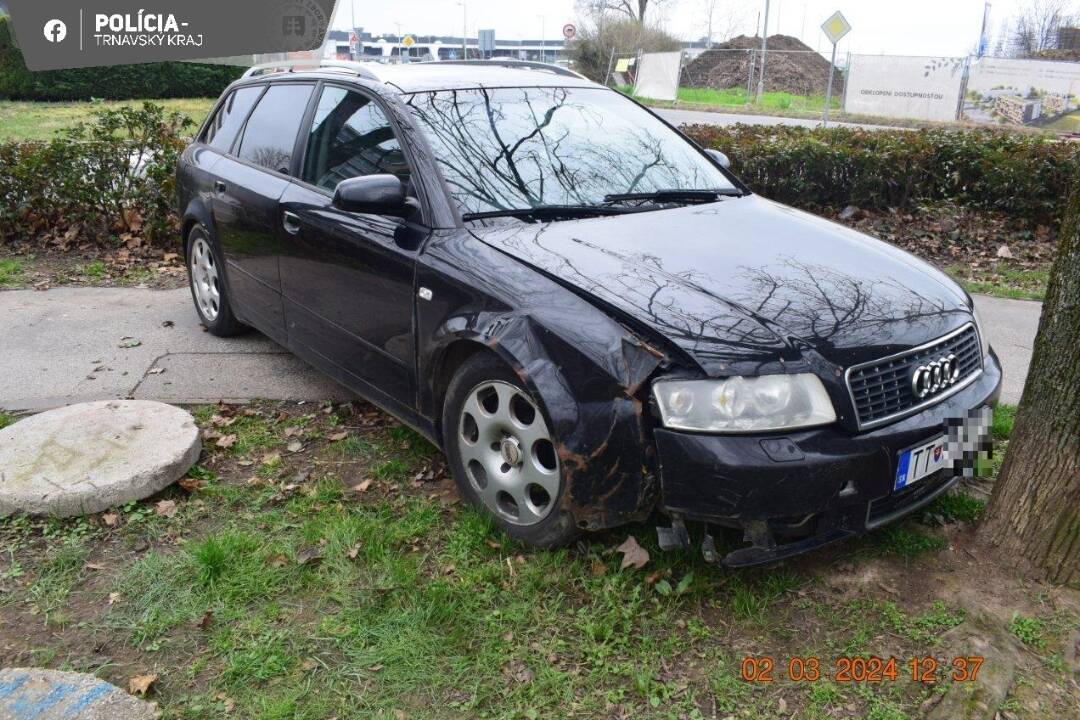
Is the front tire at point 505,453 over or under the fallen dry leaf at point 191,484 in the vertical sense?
over

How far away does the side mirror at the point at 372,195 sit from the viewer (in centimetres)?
349

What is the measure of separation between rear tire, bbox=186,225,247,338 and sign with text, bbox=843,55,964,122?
69.9ft

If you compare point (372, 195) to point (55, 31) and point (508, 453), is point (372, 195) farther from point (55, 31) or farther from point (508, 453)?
point (55, 31)

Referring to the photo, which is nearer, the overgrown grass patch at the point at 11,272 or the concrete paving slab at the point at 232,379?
the concrete paving slab at the point at 232,379

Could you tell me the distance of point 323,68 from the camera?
4742mm

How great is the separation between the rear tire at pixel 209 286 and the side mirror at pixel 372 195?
2094 mm

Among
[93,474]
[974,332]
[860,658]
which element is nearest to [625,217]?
[974,332]

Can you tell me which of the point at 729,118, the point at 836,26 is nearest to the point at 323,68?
the point at 836,26

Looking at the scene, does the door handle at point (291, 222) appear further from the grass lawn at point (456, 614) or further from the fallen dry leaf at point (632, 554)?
the fallen dry leaf at point (632, 554)

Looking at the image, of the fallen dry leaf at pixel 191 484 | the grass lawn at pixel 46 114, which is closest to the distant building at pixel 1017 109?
the grass lawn at pixel 46 114

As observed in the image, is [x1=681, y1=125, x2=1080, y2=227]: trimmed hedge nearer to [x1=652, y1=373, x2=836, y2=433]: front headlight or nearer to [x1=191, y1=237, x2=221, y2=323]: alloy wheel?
[x1=191, y1=237, x2=221, y2=323]: alloy wheel

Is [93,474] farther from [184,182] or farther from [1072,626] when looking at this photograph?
[1072,626]
